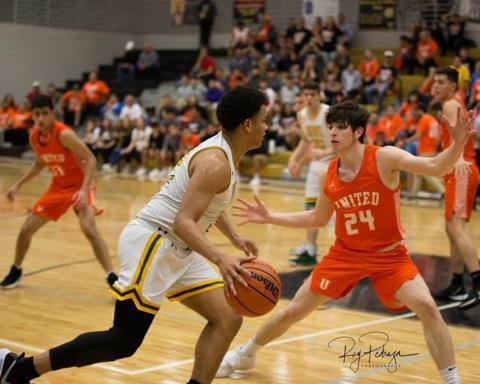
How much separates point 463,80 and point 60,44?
45.2 feet

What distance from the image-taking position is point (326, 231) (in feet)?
39.2

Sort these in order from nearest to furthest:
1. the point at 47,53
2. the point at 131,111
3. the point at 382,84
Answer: the point at 382,84
the point at 131,111
the point at 47,53

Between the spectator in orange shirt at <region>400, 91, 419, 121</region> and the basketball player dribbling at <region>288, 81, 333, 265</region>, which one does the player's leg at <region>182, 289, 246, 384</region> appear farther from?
the spectator in orange shirt at <region>400, 91, 419, 121</region>

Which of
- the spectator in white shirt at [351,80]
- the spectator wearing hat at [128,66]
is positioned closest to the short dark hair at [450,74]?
the spectator in white shirt at [351,80]

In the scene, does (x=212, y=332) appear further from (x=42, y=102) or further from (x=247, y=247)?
(x=42, y=102)

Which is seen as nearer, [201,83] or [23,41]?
[201,83]

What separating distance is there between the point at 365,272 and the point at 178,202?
51.2 inches

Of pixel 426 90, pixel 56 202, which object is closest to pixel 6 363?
pixel 56 202

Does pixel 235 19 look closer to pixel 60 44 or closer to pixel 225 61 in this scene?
pixel 225 61

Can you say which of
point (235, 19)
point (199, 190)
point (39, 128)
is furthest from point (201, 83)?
point (199, 190)

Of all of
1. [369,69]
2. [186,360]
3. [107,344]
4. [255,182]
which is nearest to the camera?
[107,344]

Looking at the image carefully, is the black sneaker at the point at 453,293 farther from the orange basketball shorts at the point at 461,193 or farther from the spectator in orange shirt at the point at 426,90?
the spectator in orange shirt at the point at 426,90

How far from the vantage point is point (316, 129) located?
9.09 meters

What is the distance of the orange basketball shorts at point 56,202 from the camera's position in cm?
751
